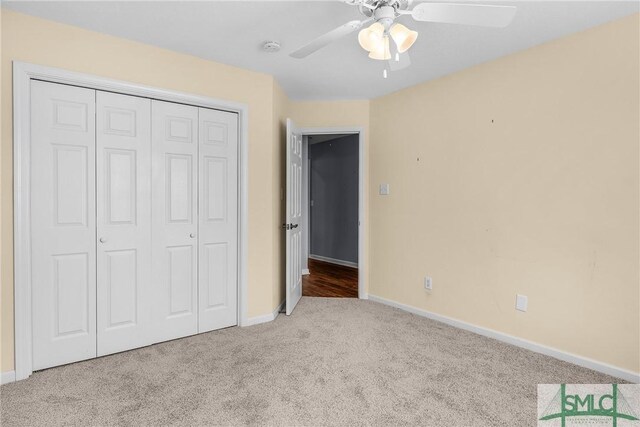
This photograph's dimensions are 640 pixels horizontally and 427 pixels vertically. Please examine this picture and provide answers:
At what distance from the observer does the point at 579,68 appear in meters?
2.38

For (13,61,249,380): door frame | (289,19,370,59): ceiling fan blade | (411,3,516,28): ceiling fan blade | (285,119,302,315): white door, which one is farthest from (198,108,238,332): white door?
(411,3,516,28): ceiling fan blade

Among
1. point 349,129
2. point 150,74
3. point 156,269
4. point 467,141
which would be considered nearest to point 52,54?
point 150,74

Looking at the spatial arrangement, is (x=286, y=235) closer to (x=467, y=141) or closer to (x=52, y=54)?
(x=467, y=141)

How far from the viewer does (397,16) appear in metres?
1.71

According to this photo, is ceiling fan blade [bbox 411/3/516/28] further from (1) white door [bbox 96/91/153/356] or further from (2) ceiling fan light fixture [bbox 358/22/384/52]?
(1) white door [bbox 96/91/153/356]

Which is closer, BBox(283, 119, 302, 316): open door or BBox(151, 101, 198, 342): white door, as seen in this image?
BBox(151, 101, 198, 342): white door

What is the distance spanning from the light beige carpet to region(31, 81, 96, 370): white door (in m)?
0.20

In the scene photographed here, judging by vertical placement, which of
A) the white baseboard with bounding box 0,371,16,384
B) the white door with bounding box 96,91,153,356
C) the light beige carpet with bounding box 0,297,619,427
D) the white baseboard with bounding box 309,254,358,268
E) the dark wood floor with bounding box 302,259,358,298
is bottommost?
the light beige carpet with bounding box 0,297,619,427

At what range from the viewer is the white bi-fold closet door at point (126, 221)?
90.9 inches

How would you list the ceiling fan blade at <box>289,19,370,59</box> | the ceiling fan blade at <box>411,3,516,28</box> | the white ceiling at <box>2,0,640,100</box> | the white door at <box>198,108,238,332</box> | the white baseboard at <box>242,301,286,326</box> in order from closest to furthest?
the ceiling fan blade at <box>411,3,516,28</box>
the ceiling fan blade at <box>289,19,370,59</box>
the white ceiling at <box>2,0,640,100</box>
the white door at <box>198,108,238,332</box>
the white baseboard at <box>242,301,286,326</box>

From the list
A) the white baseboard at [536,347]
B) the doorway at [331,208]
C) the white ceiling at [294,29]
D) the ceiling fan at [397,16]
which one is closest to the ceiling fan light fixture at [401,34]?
the ceiling fan at [397,16]

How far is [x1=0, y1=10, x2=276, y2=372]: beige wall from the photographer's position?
2.14 meters

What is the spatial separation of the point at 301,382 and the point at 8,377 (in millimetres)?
1817

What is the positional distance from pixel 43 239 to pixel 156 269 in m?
0.75
